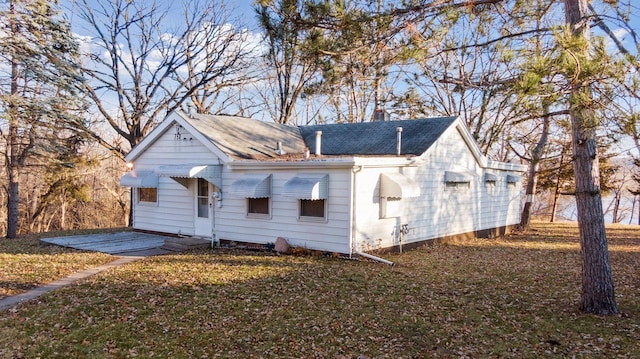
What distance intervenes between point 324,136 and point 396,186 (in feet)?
21.5

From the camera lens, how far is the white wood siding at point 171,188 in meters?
13.6

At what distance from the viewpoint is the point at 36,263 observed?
1015cm

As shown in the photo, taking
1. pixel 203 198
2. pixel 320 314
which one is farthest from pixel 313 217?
pixel 320 314

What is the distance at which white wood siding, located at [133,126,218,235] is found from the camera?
13.6m

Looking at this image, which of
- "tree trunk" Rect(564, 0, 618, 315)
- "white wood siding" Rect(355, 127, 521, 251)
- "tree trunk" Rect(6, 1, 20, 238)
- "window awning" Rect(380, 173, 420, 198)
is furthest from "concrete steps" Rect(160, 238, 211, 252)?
"tree trunk" Rect(564, 0, 618, 315)

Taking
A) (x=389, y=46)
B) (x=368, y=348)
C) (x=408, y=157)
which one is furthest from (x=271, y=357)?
(x=408, y=157)

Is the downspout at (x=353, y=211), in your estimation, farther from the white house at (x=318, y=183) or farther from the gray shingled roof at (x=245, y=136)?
the gray shingled roof at (x=245, y=136)

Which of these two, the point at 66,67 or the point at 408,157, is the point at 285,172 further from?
the point at 66,67

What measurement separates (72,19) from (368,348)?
20.8 meters

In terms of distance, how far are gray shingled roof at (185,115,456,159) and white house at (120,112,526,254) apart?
5 centimetres

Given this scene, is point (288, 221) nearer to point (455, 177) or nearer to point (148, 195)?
point (455, 177)

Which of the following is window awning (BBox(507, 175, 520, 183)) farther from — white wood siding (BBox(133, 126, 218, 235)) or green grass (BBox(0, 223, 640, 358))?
white wood siding (BBox(133, 126, 218, 235))

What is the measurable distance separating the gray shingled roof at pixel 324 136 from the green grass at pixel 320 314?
4.18m

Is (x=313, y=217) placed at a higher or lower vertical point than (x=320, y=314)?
higher
